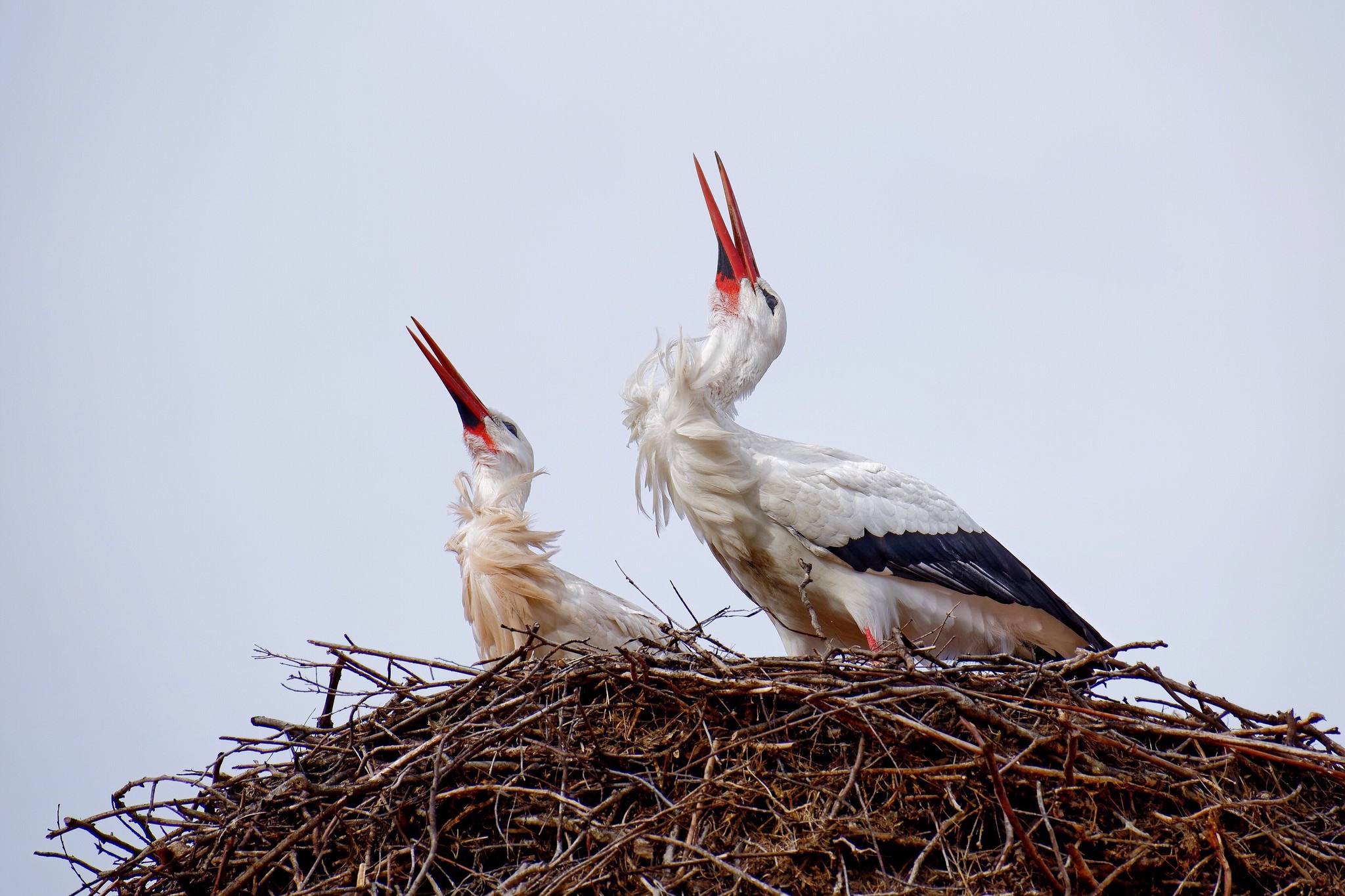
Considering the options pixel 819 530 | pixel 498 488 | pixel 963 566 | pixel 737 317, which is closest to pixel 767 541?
pixel 819 530

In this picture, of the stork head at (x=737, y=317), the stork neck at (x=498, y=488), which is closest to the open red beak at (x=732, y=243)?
the stork head at (x=737, y=317)

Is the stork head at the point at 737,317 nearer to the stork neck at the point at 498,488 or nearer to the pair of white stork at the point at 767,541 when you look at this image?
the pair of white stork at the point at 767,541

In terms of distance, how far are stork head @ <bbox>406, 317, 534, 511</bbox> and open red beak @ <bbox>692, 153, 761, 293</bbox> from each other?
110 centimetres

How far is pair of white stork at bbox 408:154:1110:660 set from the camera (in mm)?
3645

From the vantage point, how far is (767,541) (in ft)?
12.2

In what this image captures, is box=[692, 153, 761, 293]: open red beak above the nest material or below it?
above

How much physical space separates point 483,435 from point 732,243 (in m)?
1.24

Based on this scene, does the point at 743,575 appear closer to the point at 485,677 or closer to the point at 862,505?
the point at 862,505

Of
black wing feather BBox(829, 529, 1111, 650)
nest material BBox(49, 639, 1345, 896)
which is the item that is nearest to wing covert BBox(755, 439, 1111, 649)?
black wing feather BBox(829, 529, 1111, 650)

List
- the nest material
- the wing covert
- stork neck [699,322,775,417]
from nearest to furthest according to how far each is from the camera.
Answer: the nest material < the wing covert < stork neck [699,322,775,417]

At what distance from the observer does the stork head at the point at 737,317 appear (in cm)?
402

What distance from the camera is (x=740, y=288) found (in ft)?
13.9

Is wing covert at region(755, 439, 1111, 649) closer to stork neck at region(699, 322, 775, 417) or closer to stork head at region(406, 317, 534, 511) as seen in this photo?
stork neck at region(699, 322, 775, 417)

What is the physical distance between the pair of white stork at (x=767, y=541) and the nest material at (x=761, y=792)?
482mm
